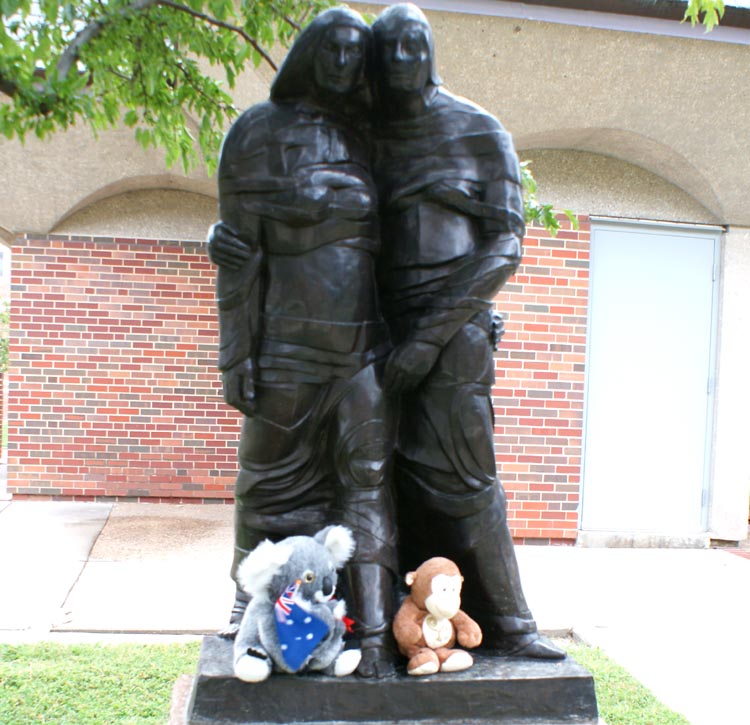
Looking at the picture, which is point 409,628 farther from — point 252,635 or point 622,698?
point 622,698

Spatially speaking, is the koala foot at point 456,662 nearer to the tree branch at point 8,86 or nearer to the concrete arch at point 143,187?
the tree branch at point 8,86

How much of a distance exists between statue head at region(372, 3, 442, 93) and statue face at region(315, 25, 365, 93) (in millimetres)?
82

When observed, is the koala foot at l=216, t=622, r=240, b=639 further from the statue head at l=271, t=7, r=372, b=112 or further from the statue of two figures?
the statue head at l=271, t=7, r=372, b=112

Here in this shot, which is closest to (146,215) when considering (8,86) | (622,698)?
(8,86)

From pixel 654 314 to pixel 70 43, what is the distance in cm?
506

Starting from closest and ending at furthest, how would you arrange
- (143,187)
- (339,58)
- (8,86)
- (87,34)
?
(339,58)
(8,86)
(87,34)
(143,187)

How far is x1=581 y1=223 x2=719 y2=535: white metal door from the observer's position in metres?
6.60

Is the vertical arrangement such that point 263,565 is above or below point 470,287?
below

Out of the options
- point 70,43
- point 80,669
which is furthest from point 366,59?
point 80,669

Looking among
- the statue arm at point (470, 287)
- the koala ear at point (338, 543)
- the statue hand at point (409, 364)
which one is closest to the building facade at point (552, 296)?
the statue arm at point (470, 287)

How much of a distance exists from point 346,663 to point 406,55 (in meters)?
1.74

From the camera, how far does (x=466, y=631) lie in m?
2.28

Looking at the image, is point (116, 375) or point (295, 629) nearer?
point (295, 629)

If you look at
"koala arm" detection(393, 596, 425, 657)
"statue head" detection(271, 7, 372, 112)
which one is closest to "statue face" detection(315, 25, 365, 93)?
"statue head" detection(271, 7, 372, 112)
